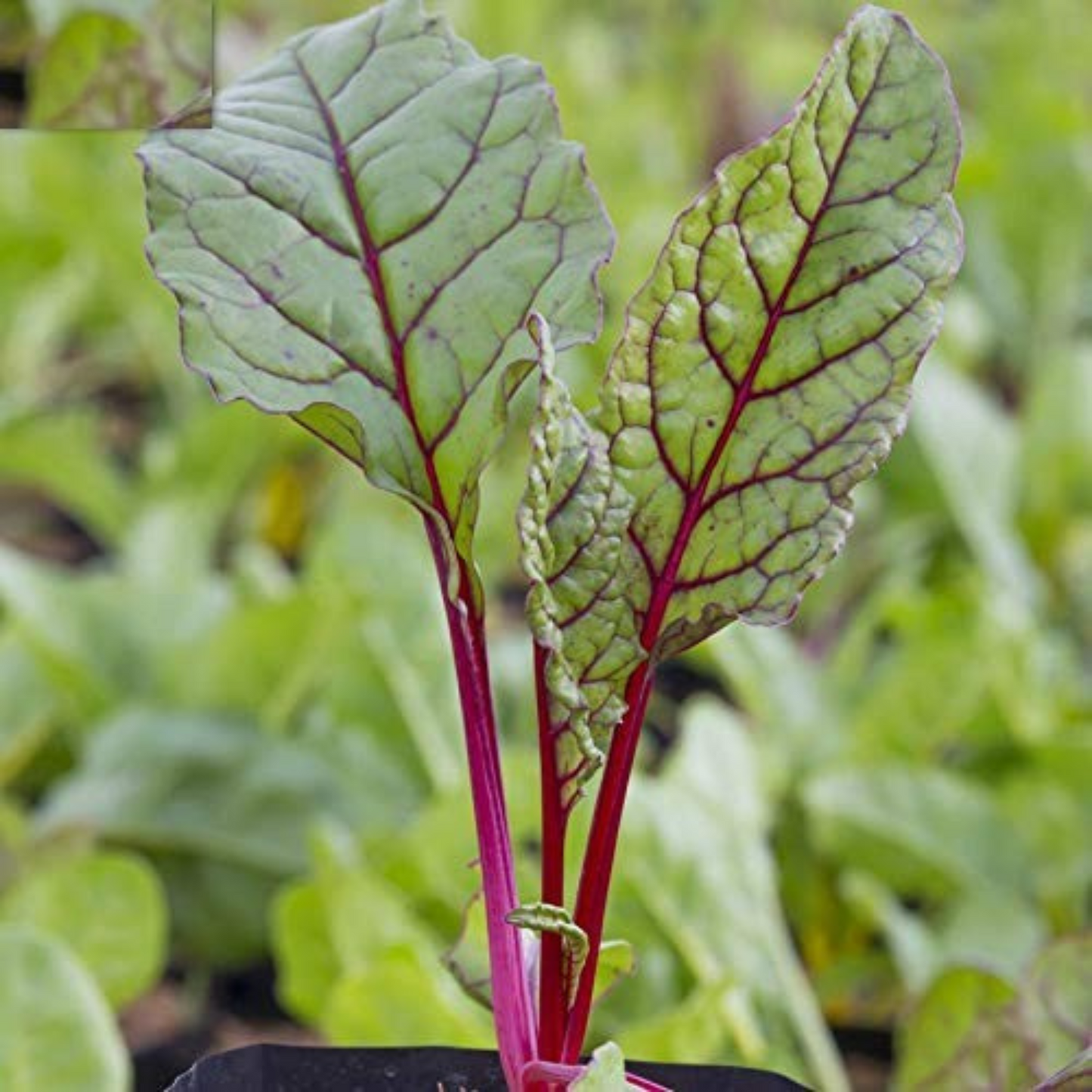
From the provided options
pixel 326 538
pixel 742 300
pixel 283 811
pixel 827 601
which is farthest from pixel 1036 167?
pixel 742 300

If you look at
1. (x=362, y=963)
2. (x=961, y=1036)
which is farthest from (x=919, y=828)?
(x=961, y=1036)

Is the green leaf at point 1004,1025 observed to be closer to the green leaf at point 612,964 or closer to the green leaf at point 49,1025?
the green leaf at point 612,964

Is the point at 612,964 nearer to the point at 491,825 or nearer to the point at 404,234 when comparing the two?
the point at 491,825

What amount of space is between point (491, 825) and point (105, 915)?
0.56 meters

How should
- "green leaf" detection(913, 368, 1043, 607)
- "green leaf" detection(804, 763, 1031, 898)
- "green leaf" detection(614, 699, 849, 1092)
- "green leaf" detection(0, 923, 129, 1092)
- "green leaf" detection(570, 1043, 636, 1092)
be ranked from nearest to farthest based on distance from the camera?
"green leaf" detection(570, 1043, 636, 1092) → "green leaf" detection(0, 923, 129, 1092) → "green leaf" detection(614, 699, 849, 1092) → "green leaf" detection(804, 763, 1031, 898) → "green leaf" detection(913, 368, 1043, 607)

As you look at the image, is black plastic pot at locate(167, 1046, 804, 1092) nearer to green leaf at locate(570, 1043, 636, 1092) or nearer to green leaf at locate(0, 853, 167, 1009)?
green leaf at locate(570, 1043, 636, 1092)

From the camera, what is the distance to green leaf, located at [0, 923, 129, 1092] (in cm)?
70

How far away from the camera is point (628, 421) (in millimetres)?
442

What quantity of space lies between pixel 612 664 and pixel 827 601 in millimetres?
1227

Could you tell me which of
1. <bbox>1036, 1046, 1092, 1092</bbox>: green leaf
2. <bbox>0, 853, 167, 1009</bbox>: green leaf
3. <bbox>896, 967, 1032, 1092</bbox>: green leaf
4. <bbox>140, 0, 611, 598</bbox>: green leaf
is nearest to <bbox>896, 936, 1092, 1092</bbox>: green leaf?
<bbox>896, 967, 1032, 1092</bbox>: green leaf

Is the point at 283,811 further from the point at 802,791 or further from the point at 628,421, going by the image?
the point at 628,421

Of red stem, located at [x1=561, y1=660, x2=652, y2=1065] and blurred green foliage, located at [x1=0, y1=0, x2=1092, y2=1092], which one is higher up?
red stem, located at [x1=561, y1=660, x2=652, y2=1065]

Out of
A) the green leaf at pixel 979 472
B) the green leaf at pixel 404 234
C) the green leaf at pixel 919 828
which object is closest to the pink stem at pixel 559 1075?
the green leaf at pixel 404 234

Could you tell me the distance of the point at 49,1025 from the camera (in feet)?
2.31
